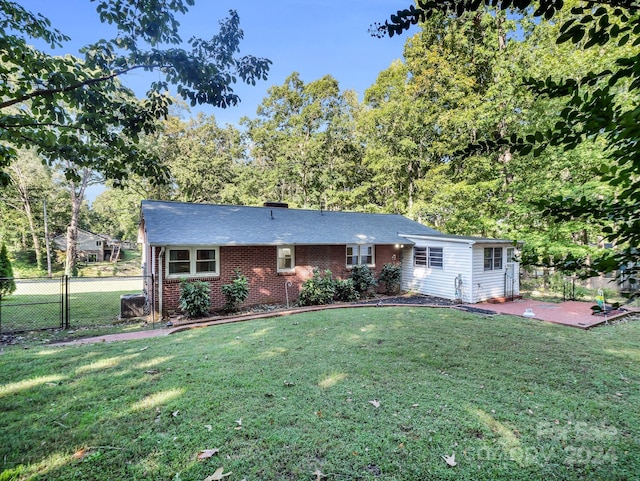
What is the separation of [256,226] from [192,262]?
9.63 ft

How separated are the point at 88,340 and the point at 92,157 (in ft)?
18.0

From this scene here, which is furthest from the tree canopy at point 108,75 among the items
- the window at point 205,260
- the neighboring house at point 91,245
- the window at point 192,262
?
the neighboring house at point 91,245

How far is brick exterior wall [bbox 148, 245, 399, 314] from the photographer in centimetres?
1067

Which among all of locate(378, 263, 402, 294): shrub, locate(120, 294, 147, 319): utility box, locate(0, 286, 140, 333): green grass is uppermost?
locate(378, 263, 402, 294): shrub

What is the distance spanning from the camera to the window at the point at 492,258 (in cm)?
1334

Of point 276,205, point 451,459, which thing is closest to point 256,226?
point 276,205

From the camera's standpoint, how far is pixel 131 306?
10562mm

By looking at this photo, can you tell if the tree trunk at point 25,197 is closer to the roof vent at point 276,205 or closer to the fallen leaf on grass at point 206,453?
the roof vent at point 276,205

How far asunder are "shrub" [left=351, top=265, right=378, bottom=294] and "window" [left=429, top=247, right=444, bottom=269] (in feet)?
8.86

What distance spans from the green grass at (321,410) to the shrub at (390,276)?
7.70 meters

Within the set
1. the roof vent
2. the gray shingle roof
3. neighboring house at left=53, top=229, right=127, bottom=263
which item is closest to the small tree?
the gray shingle roof

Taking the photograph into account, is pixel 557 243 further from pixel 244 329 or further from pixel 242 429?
pixel 242 429

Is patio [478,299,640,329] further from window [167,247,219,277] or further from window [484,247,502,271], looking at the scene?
window [167,247,219,277]

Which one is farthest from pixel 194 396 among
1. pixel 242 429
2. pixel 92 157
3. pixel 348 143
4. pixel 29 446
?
pixel 348 143
